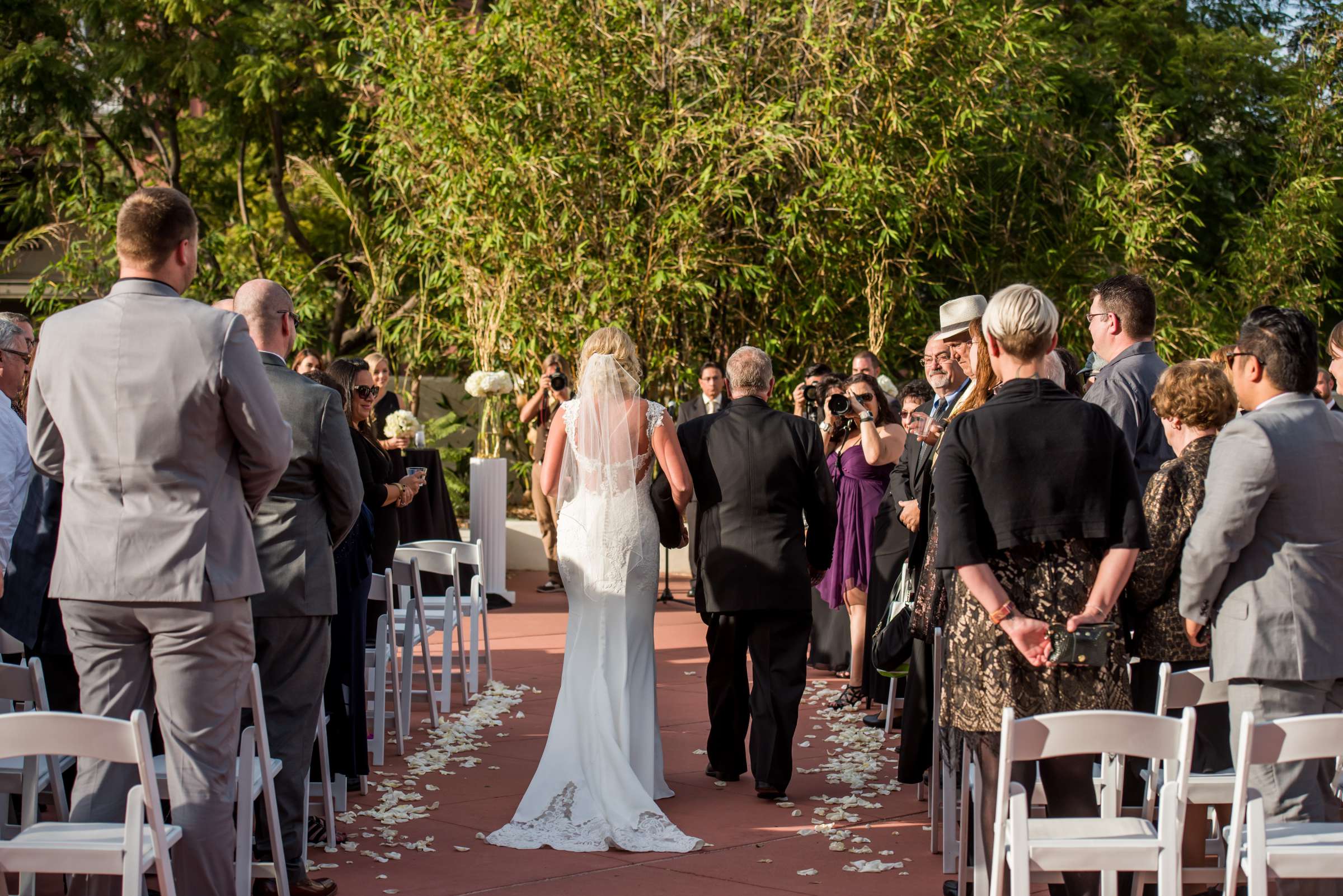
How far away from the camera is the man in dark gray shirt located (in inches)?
196

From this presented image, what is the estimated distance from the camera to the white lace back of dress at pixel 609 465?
539 cm

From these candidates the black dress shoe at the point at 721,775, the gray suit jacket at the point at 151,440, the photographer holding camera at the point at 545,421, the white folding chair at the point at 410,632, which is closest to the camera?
the gray suit jacket at the point at 151,440

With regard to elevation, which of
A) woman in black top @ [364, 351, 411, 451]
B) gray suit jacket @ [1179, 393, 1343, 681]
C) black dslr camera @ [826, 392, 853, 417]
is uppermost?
woman in black top @ [364, 351, 411, 451]

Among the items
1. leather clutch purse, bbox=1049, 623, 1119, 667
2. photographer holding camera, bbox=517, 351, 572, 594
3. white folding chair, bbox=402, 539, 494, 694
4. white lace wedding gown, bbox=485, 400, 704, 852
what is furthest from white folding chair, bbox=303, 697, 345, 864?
photographer holding camera, bbox=517, 351, 572, 594

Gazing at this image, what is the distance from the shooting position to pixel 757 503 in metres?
5.61

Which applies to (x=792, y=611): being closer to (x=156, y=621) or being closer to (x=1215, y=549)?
(x=1215, y=549)

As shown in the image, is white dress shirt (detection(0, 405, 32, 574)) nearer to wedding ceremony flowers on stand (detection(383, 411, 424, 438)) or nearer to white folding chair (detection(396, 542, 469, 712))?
white folding chair (detection(396, 542, 469, 712))

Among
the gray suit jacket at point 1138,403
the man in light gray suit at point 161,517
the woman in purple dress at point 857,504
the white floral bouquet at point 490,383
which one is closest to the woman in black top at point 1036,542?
the gray suit jacket at point 1138,403

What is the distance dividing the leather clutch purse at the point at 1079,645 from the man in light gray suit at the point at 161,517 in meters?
2.01

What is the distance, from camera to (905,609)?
5.20 m

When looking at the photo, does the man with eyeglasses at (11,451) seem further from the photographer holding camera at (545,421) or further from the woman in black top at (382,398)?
the photographer holding camera at (545,421)

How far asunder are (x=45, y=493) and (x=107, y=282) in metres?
12.3

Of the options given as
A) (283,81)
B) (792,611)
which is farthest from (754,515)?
(283,81)

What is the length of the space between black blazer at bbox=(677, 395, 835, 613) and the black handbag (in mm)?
426
